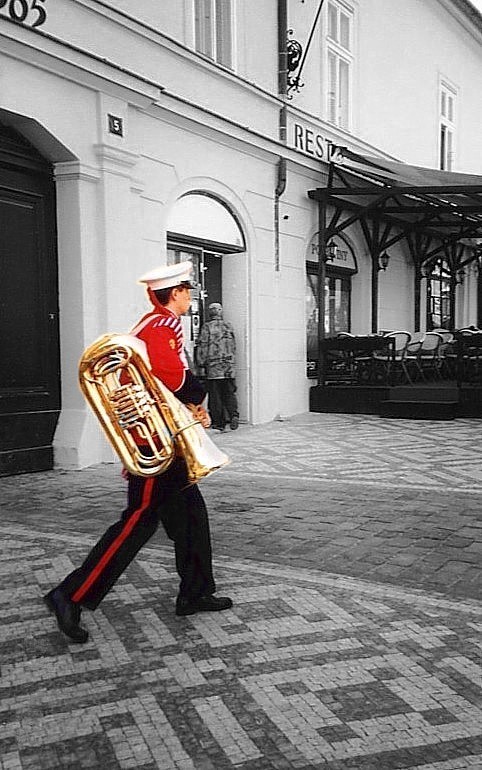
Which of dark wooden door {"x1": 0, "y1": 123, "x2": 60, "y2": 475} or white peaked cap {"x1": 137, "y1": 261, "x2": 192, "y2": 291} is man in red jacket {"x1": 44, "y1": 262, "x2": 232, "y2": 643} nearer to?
Answer: white peaked cap {"x1": 137, "y1": 261, "x2": 192, "y2": 291}

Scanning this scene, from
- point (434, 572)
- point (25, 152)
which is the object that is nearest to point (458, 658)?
point (434, 572)

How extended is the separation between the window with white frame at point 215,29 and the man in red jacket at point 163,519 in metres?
7.58

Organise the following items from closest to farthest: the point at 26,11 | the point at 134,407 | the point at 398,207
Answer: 1. the point at 134,407
2. the point at 26,11
3. the point at 398,207

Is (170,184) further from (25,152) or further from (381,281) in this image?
(381,281)

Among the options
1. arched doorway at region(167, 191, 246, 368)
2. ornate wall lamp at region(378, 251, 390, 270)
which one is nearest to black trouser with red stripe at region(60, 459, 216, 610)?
arched doorway at region(167, 191, 246, 368)

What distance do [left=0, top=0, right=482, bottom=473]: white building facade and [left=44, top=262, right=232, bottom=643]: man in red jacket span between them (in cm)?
417

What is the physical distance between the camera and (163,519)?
12.0 feet

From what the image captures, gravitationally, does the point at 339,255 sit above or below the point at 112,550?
above

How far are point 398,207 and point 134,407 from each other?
40.0ft

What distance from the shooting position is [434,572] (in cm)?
447

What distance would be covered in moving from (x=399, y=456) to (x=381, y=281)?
817 cm

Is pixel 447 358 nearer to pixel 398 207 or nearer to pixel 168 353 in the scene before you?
pixel 398 207

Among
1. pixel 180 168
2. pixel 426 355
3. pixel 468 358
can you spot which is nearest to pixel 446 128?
pixel 426 355

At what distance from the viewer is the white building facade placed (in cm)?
754
